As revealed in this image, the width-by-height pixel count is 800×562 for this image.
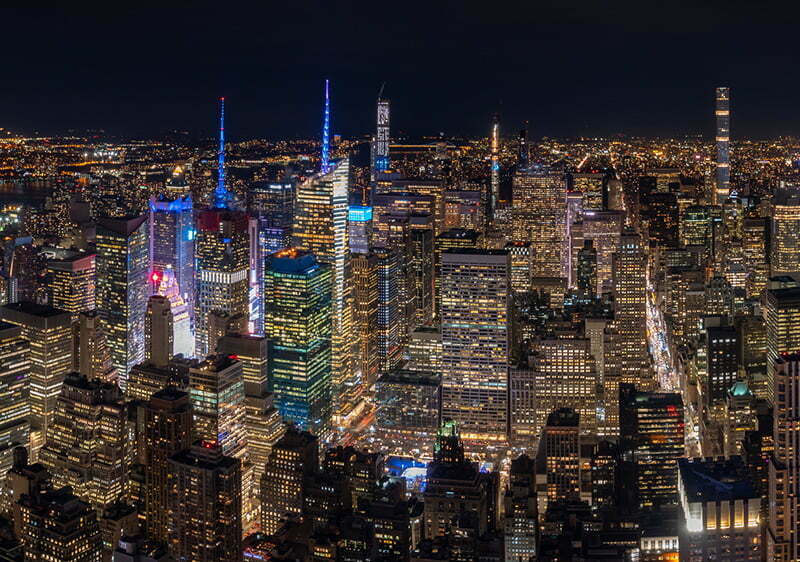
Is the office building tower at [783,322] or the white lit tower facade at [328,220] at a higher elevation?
the white lit tower facade at [328,220]

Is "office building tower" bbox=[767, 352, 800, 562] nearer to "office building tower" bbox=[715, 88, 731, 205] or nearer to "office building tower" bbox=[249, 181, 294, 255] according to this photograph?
"office building tower" bbox=[249, 181, 294, 255]

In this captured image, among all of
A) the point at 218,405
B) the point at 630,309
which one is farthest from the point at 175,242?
the point at 630,309

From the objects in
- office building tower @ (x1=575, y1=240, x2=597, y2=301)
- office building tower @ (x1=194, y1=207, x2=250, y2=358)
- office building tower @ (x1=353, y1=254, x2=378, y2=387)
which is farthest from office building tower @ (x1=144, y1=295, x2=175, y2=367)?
office building tower @ (x1=575, y1=240, x2=597, y2=301)

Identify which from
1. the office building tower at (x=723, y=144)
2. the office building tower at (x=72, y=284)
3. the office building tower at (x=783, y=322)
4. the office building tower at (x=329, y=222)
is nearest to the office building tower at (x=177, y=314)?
the office building tower at (x=72, y=284)

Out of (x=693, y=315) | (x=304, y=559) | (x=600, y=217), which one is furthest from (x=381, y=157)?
(x=304, y=559)

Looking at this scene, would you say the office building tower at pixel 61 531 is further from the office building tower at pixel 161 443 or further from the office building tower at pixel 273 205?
the office building tower at pixel 273 205

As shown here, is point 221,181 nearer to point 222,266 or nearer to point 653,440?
point 222,266
